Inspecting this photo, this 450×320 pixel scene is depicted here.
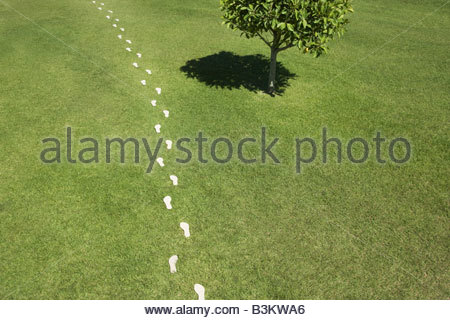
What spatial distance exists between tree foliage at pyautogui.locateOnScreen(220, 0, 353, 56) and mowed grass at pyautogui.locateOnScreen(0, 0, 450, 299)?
8.79 ft

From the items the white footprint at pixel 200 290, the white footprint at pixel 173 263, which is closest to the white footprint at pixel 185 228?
the white footprint at pixel 173 263

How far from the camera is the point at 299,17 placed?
10055 mm

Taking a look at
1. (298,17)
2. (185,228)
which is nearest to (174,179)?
(185,228)

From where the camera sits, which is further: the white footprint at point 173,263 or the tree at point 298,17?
the tree at point 298,17

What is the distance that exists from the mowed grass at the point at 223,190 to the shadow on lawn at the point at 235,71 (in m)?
0.23

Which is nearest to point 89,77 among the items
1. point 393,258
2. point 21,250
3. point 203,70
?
point 203,70

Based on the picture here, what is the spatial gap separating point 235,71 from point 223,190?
311 inches

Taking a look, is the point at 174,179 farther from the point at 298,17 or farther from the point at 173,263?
the point at 298,17

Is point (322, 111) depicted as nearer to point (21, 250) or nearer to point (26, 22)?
point (21, 250)

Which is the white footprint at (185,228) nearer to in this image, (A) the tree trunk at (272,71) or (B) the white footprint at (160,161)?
(B) the white footprint at (160,161)

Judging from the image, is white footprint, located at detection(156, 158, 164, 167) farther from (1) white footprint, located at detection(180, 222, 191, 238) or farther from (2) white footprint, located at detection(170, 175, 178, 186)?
(1) white footprint, located at detection(180, 222, 191, 238)

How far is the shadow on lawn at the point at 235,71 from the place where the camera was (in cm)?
1348

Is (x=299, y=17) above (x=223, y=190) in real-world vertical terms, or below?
above

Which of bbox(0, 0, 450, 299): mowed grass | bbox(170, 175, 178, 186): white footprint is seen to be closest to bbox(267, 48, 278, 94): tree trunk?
bbox(0, 0, 450, 299): mowed grass
